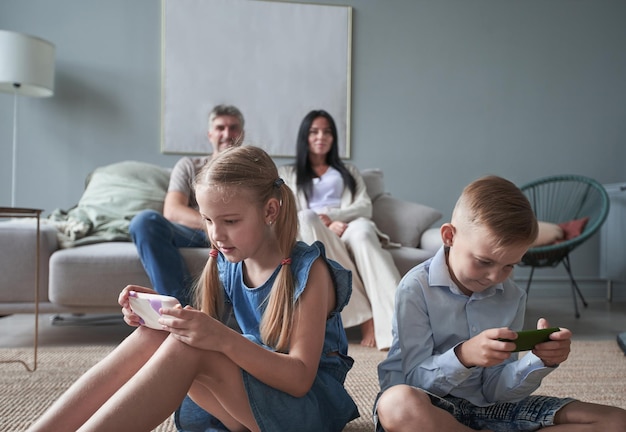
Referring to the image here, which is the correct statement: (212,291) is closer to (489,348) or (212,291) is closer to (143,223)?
(489,348)

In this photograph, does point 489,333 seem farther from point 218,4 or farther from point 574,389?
point 218,4

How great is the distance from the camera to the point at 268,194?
1154mm

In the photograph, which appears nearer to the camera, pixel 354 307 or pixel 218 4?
pixel 354 307

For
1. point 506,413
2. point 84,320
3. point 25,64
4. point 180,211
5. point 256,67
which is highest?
point 256,67

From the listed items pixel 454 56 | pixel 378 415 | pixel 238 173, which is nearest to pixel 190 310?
pixel 238 173

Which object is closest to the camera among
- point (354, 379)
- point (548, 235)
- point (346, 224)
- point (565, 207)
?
point (354, 379)

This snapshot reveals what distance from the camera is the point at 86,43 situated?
355 centimetres

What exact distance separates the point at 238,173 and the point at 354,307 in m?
1.42

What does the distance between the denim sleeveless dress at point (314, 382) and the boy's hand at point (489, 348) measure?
0.28 m

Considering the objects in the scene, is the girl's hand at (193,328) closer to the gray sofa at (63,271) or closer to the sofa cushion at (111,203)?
the gray sofa at (63,271)

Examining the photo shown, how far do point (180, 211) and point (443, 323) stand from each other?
164cm

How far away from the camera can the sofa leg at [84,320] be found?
2920 mm

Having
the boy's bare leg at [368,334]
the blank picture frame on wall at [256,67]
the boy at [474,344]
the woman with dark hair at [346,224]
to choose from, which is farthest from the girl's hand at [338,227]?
the boy at [474,344]

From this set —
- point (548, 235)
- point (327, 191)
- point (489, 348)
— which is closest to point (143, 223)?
point (327, 191)
